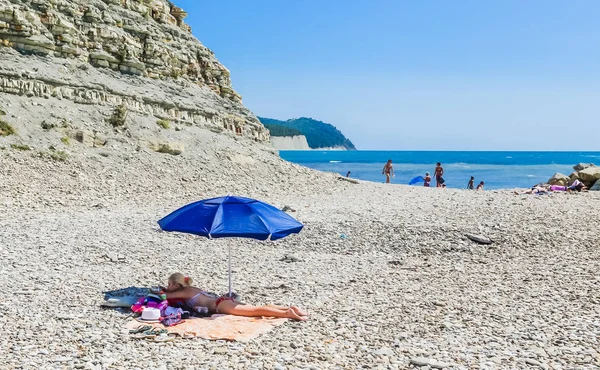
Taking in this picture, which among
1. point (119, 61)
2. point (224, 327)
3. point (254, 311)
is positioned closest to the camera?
point (224, 327)

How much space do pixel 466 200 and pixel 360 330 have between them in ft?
57.5

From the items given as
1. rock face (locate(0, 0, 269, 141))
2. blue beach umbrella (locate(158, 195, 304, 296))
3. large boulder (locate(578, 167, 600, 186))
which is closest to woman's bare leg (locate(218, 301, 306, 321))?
blue beach umbrella (locate(158, 195, 304, 296))

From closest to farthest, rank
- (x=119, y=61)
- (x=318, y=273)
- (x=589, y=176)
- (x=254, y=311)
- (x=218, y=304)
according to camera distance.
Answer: (x=254, y=311) → (x=218, y=304) → (x=318, y=273) → (x=119, y=61) → (x=589, y=176)

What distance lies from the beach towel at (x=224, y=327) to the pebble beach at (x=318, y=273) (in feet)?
0.64

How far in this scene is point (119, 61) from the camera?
94.5 feet

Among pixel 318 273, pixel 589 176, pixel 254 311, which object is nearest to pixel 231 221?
pixel 254 311

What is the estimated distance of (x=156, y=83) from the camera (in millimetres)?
30469

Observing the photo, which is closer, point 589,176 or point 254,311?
point 254,311

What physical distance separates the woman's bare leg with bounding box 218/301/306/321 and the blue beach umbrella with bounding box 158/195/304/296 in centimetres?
113

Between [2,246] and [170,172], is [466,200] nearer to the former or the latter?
[170,172]

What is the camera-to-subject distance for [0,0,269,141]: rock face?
2461 centimetres

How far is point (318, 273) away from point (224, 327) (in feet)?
14.0

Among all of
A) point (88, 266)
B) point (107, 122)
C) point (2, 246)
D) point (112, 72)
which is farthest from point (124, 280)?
point (112, 72)

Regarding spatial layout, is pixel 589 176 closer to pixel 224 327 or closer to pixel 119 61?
pixel 119 61
